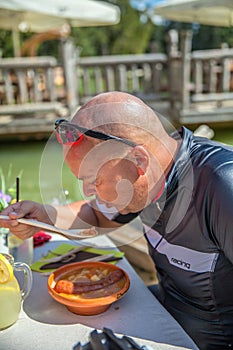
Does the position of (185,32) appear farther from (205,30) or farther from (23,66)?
(205,30)

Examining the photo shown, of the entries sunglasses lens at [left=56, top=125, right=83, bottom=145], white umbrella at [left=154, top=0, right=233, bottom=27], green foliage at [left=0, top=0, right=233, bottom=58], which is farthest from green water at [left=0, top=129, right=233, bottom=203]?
green foliage at [left=0, top=0, right=233, bottom=58]

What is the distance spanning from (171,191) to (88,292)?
363mm

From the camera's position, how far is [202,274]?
1.21 meters

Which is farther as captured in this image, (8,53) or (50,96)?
(8,53)

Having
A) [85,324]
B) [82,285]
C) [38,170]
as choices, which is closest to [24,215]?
[82,285]

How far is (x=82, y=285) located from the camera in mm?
1223

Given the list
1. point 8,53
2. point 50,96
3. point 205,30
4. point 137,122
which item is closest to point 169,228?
point 137,122

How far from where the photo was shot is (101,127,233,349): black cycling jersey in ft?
3.85

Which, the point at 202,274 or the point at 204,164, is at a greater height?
the point at 204,164

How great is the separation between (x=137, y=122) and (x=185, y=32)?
570 cm

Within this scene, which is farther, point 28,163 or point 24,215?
point 28,163

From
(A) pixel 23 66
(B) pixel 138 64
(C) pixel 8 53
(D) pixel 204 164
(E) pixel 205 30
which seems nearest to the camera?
(D) pixel 204 164

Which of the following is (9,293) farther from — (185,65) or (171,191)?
(185,65)

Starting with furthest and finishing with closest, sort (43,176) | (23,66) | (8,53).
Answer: (8,53) → (23,66) → (43,176)
